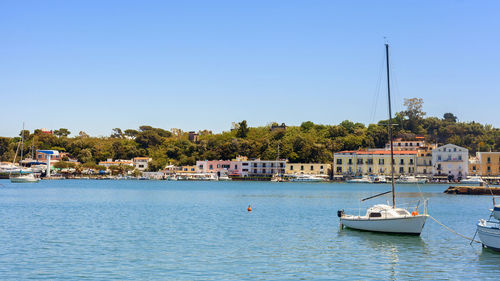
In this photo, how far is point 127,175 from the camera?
16375 cm

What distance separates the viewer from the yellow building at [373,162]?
5300 inches

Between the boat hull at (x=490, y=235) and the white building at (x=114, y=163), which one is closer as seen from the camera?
the boat hull at (x=490, y=235)

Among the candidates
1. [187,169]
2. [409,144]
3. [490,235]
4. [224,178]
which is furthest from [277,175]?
[490,235]

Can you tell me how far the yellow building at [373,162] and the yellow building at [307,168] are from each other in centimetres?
400

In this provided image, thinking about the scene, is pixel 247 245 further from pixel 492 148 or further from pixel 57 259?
pixel 492 148

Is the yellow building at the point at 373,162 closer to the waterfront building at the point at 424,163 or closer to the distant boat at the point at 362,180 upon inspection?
the waterfront building at the point at 424,163

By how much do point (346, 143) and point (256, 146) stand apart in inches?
1023

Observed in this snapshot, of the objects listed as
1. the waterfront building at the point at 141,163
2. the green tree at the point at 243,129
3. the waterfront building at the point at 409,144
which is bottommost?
the waterfront building at the point at 141,163

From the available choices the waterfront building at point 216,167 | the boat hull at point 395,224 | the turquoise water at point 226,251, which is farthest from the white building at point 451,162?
the boat hull at point 395,224

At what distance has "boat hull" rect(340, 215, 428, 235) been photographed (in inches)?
Result: 1202

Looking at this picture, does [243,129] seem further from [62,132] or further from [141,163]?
[62,132]

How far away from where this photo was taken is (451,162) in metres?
132

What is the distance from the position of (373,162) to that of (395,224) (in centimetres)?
11015

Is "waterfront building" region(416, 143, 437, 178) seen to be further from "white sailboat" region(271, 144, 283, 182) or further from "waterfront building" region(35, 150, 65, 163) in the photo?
"waterfront building" region(35, 150, 65, 163)
